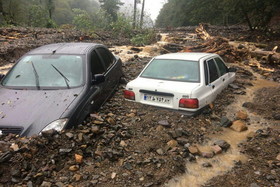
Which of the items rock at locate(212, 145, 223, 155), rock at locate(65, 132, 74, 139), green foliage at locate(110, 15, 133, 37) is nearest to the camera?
rock at locate(65, 132, 74, 139)

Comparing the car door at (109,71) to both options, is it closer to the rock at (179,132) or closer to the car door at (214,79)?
the rock at (179,132)

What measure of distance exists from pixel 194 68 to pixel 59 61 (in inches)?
119

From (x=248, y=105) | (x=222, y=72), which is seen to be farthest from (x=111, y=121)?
(x=248, y=105)

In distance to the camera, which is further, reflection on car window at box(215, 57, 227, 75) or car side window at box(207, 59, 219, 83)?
reflection on car window at box(215, 57, 227, 75)

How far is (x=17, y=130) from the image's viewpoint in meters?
3.75

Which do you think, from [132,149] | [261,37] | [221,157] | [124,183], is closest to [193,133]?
[221,157]

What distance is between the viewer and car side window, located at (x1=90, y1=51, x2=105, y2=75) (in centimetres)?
545

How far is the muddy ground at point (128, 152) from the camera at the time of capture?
11.1ft

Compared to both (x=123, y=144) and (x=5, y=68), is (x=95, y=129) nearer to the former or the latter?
(x=123, y=144)

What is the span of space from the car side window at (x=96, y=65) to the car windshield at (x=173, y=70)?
103cm

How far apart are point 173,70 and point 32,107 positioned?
3163 millimetres

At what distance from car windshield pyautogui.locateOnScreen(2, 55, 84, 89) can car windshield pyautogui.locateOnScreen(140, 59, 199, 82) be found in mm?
1699

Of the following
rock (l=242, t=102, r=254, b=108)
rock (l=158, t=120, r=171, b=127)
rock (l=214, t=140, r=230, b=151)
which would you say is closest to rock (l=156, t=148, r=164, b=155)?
rock (l=158, t=120, r=171, b=127)

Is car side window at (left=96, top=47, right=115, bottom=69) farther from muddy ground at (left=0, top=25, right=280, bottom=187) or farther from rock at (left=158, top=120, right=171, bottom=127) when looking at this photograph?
rock at (left=158, top=120, right=171, bottom=127)
